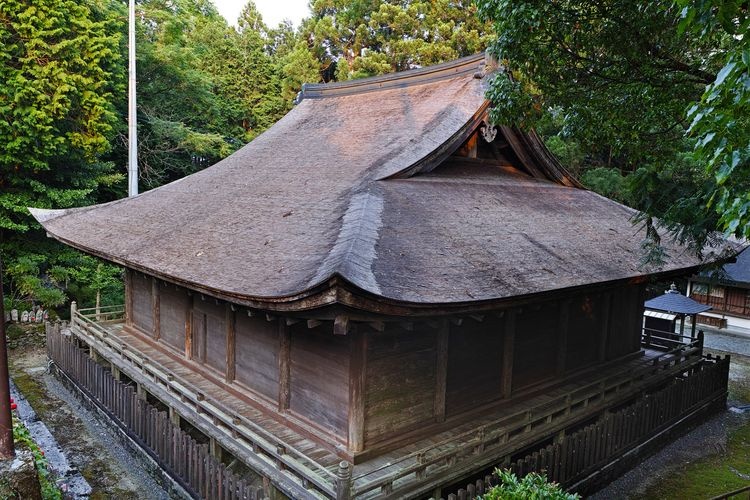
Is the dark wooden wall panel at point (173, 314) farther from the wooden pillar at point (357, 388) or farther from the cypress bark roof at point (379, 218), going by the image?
the wooden pillar at point (357, 388)

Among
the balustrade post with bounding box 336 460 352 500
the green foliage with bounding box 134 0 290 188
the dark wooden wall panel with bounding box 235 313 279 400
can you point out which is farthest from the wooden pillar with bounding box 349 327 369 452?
the green foliage with bounding box 134 0 290 188

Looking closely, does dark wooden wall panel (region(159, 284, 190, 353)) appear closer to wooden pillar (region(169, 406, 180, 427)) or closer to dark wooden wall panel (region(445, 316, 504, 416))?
wooden pillar (region(169, 406, 180, 427))

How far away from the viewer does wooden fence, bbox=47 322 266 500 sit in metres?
7.73

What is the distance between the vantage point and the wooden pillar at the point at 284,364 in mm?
9094

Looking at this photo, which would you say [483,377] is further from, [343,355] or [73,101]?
[73,101]

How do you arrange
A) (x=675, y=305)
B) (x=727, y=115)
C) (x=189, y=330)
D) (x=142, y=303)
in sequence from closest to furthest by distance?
(x=727, y=115) < (x=189, y=330) < (x=142, y=303) < (x=675, y=305)

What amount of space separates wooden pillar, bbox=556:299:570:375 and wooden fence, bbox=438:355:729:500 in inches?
57.0

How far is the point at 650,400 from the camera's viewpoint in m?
11.2

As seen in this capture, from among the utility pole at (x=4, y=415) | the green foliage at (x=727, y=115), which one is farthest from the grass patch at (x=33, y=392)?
the green foliage at (x=727, y=115)

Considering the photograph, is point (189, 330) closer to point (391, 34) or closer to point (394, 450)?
point (394, 450)

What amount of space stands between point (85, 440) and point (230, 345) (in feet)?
12.9

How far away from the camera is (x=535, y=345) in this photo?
36.0ft

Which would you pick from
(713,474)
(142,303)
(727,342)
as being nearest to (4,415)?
(142,303)

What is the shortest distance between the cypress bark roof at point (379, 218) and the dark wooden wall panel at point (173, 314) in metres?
1.71
